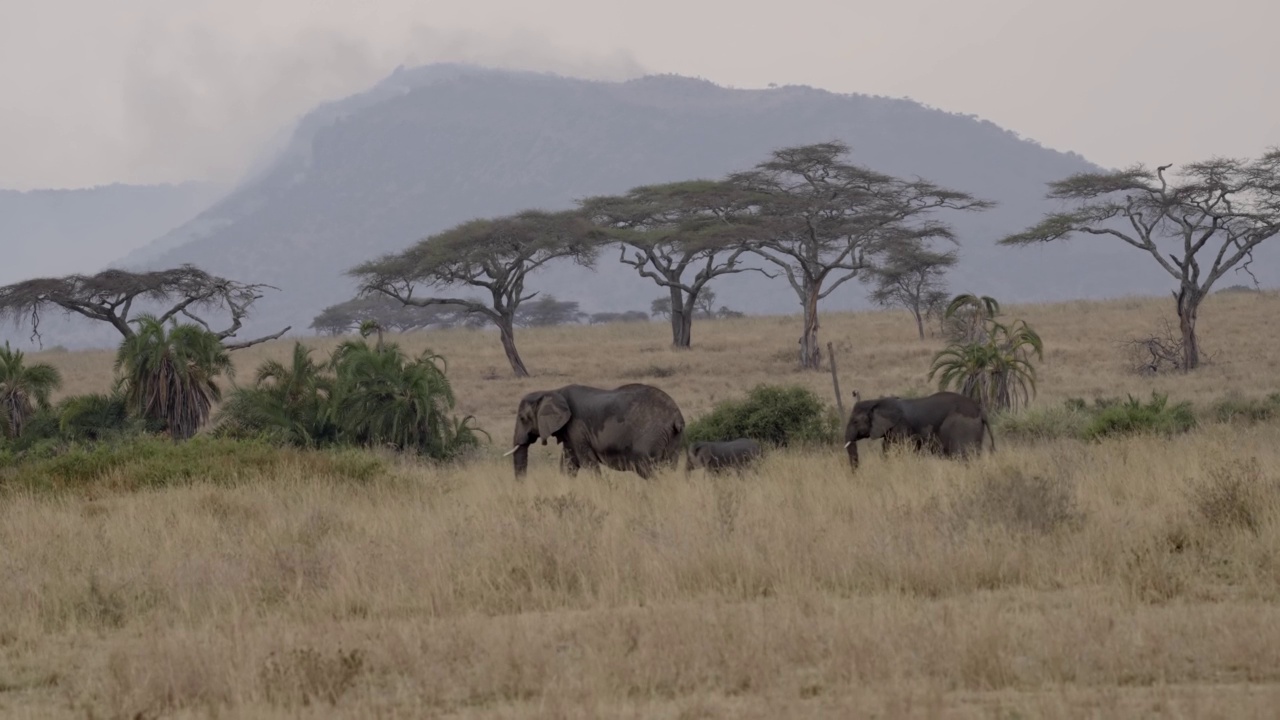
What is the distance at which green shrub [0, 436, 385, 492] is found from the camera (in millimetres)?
14797

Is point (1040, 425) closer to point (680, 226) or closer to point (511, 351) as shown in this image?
point (511, 351)

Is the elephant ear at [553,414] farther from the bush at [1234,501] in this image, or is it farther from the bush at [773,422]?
the bush at [1234,501]

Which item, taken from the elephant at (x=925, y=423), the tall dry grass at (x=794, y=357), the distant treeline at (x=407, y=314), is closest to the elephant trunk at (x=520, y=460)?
the elephant at (x=925, y=423)

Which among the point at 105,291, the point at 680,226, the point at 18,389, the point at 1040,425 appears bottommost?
the point at 1040,425

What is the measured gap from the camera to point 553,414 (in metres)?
15.6

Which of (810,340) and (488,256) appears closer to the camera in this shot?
(810,340)

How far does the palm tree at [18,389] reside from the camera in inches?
917

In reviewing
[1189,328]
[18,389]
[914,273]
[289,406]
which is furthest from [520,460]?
[914,273]

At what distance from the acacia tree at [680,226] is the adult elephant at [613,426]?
2776cm

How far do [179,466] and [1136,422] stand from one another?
11.9m

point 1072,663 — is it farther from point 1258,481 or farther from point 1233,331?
point 1233,331

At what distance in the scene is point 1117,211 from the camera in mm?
39219

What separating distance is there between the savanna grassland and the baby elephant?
0.77 meters

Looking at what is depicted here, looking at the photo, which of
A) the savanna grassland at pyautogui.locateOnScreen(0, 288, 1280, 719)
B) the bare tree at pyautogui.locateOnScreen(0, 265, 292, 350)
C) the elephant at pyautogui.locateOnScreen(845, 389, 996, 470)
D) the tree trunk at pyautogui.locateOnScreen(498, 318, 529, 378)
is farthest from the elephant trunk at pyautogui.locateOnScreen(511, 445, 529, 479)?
the tree trunk at pyautogui.locateOnScreen(498, 318, 529, 378)
